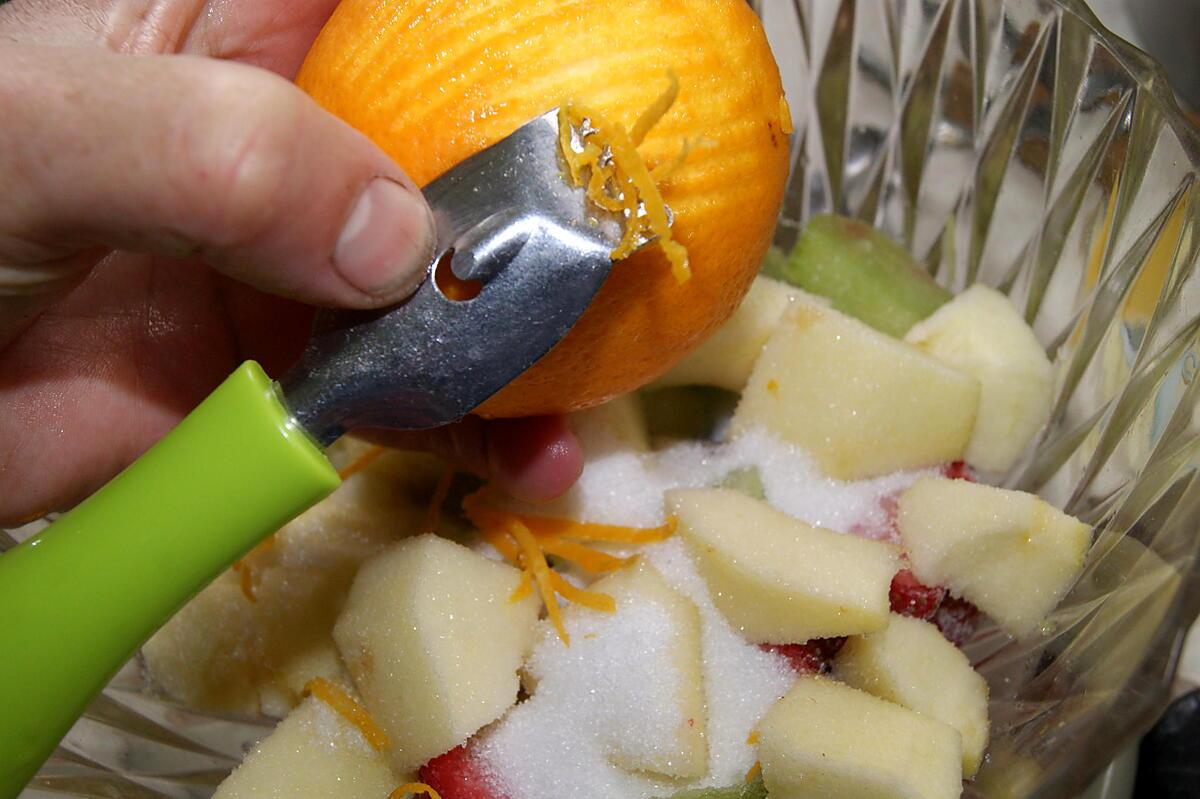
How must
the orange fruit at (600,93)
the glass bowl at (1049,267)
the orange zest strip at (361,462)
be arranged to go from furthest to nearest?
the orange zest strip at (361,462) → the glass bowl at (1049,267) → the orange fruit at (600,93)

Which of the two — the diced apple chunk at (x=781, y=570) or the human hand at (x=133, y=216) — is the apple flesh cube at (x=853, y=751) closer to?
the diced apple chunk at (x=781, y=570)

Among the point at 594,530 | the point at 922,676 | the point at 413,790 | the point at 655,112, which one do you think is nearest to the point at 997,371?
the point at 922,676

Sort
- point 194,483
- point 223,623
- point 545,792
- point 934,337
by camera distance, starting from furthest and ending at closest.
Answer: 1. point 934,337
2. point 223,623
3. point 545,792
4. point 194,483

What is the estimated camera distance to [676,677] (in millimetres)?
855

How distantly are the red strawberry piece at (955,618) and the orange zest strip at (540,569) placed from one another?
363 millimetres

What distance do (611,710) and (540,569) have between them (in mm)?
141

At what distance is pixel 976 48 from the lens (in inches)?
45.3

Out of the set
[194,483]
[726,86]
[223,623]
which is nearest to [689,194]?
[726,86]

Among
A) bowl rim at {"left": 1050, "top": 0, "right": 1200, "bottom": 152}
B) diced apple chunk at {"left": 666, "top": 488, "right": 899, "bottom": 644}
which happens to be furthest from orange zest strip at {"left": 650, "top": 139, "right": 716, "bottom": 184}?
bowl rim at {"left": 1050, "top": 0, "right": 1200, "bottom": 152}

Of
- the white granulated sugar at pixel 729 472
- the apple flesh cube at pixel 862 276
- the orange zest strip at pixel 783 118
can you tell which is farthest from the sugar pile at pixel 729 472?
the orange zest strip at pixel 783 118

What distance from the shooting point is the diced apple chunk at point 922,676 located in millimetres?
866

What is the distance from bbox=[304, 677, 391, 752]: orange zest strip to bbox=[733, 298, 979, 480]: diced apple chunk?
1.57 feet

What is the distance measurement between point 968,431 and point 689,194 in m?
0.50

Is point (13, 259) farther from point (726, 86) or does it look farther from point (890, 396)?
point (890, 396)
